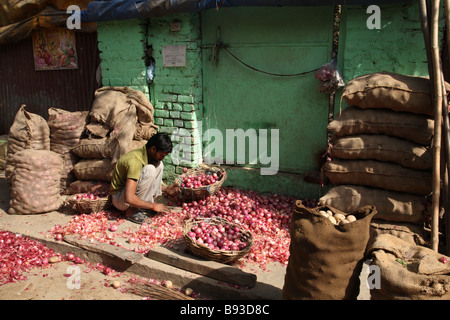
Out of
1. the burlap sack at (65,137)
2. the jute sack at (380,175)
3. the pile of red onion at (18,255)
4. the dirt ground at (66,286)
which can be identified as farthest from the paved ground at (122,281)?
the burlap sack at (65,137)

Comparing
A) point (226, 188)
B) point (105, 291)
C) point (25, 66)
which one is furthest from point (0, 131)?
point (105, 291)

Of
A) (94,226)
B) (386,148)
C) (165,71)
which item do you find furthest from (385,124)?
(94,226)

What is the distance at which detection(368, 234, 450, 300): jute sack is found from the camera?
2355mm

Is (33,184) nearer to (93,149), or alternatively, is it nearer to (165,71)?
(93,149)

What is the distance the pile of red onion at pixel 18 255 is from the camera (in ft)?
12.7

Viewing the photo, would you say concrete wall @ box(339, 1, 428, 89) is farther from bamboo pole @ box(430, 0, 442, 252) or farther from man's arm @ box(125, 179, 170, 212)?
man's arm @ box(125, 179, 170, 212)

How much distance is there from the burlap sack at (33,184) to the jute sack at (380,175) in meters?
3.84

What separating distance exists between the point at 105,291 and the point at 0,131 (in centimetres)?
732

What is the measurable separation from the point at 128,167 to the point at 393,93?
3.13 meters

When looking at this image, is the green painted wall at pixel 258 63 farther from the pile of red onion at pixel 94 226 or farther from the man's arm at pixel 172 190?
the pile of red onion at pixel 94 226

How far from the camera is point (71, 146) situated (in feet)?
19.3

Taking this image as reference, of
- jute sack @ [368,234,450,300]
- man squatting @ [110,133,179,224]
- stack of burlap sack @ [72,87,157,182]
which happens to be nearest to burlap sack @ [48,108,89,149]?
stack of burlap sack @ [72,87,157,182]

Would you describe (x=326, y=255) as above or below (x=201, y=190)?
above
